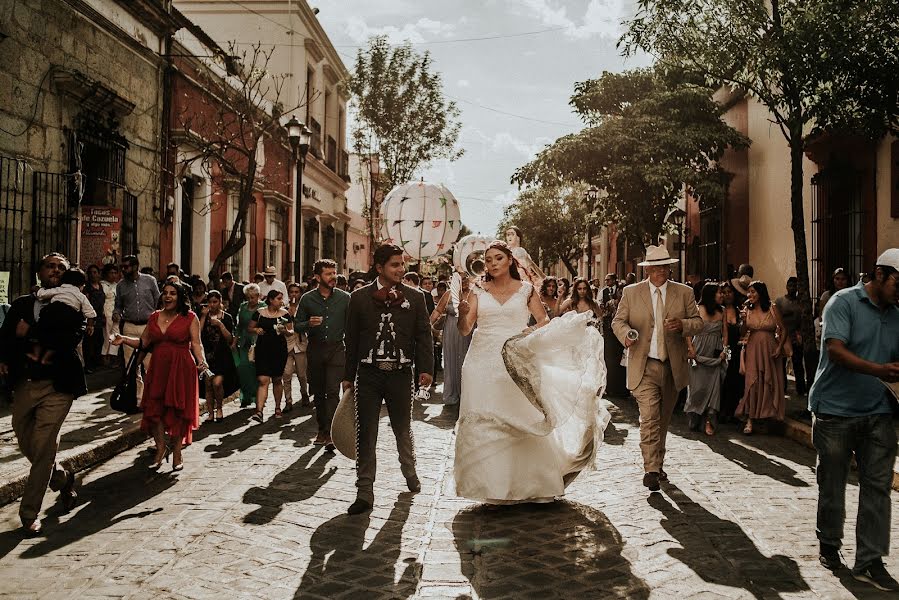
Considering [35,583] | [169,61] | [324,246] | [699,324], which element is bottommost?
[35,583]

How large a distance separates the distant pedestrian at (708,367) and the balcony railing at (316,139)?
2164 cm

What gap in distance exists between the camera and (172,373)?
8.12 meters

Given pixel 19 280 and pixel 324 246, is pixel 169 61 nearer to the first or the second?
pixel 19 280

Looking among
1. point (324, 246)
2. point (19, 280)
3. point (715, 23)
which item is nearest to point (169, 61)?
point (19, 280)

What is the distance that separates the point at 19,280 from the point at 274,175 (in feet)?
48.0

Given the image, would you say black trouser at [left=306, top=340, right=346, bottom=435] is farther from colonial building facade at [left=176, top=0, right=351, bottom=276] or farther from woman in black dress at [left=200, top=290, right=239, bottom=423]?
colonial building facade at [left=176, top=0, right=351, bottom=276]

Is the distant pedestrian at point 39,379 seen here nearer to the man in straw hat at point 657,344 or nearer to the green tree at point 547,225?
the man in straw hat at point 657,344

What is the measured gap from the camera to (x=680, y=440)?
9938 millimetres

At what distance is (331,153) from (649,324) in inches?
1131

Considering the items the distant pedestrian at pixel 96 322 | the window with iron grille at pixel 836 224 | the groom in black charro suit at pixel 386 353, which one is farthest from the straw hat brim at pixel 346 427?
the window with iron grille at pixel 836 224

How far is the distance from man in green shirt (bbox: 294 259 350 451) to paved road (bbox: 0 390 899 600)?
979mm

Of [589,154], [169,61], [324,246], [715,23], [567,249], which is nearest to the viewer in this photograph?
[715,23]

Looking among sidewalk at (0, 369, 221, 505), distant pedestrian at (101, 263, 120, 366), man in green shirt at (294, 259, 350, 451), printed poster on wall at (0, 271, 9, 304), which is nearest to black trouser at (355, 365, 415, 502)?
man in green shirt at (294, 259, 350, 451)

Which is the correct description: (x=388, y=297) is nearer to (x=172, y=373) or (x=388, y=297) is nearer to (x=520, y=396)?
(x=520, y=396)
